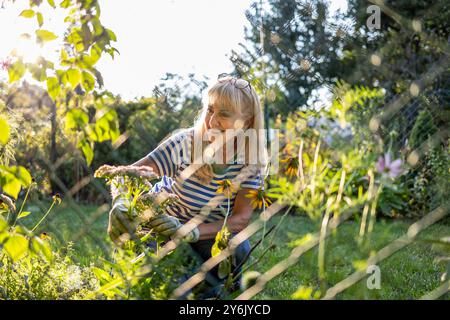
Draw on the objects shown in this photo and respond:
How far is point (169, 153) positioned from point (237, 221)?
0.42 meters

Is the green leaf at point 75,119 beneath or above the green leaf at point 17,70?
beneath

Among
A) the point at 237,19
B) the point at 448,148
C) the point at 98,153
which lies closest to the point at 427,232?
the point at 448,148

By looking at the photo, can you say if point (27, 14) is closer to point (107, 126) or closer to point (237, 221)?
Result: point (107, 126)

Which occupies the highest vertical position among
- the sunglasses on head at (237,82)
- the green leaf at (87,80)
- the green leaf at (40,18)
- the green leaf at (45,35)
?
the green leaf at (40,18)

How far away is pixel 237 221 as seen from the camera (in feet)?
6.46

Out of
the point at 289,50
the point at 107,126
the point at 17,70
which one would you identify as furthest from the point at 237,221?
the point at 17,70

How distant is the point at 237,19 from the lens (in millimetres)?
2057

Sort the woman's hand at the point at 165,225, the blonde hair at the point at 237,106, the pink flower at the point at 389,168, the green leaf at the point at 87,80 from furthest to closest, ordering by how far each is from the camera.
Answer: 1. the blonde hair at the point at 237,106
2. the woman's hand at the point at 165,225
3. the green leaf at the point at 87,80
4. the pink flower at the point at 389,168

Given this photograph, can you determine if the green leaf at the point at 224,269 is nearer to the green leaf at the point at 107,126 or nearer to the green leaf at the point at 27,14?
the green leaf at the point at 107,126

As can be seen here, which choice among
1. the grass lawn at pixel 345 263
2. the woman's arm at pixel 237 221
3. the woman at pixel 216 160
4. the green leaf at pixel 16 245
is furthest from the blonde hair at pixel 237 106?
the green leaf at pixel 16 245

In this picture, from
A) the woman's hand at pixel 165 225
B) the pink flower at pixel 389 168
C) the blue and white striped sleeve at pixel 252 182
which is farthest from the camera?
the blue and white striped sleeve at pixel 252 182

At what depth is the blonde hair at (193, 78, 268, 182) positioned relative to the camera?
1.95 metres

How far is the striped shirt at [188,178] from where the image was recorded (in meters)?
2.14
